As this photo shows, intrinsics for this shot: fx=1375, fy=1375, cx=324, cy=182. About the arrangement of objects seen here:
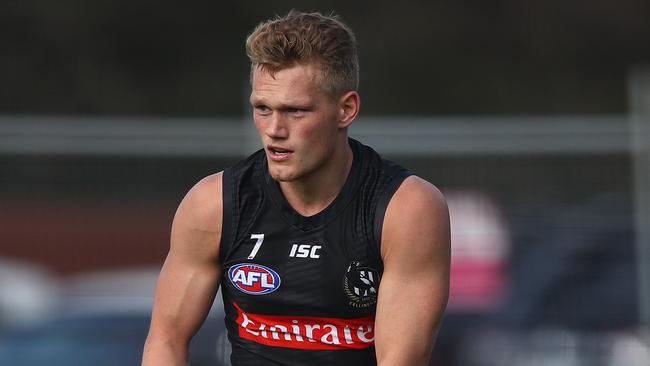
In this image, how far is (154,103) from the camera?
23141 mm

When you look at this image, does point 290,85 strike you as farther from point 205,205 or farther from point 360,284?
point 360,284

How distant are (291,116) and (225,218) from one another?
0.46 metres

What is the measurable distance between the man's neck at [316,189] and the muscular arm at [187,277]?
27 centimetres

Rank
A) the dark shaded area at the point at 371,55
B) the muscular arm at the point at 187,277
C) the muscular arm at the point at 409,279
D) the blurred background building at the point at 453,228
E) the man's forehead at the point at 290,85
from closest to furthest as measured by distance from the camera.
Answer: the man's forehead at the point at 290,85 < the muscular arm at the point at 409,279 < the muscular arm at the point at 187,277 < the blurred background building at the point at 453,228 < the dark shaded area at the point at 371,55

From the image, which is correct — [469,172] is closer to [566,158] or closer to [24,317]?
[566,158]

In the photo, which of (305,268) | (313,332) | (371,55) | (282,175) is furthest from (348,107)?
(371,55)

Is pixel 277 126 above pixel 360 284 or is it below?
above

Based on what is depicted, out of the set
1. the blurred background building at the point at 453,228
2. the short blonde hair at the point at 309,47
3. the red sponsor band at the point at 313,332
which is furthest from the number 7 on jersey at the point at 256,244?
the blurred background building at the point at 453,228

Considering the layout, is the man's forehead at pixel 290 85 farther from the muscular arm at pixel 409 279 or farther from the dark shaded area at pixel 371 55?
the dark shaded area at pixel 371 55

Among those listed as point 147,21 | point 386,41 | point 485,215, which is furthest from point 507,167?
point 147,21

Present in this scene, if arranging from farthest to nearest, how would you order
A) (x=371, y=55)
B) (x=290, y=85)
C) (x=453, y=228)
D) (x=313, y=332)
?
(x=371, y=55) < (x=453, y=228) < (x=313, y=332) < (x=290, y=85)

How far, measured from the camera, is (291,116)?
469 cm

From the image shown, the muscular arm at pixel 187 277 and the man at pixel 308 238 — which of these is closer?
the man at pixel 308 238

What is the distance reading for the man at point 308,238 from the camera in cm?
470
